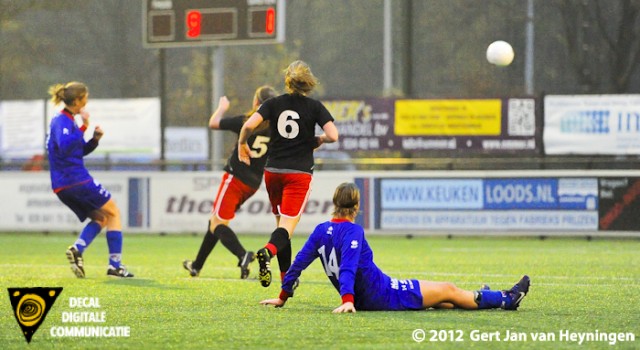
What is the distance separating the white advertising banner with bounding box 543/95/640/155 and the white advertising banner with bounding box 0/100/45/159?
10702mm

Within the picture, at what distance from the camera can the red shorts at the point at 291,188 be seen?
982 cm

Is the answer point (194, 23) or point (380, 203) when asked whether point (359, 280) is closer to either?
point (380, 203)

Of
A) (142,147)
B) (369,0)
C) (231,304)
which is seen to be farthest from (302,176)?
(369,0)

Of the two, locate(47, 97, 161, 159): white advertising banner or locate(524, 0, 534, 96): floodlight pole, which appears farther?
locate(47, 97, 161, 159): white advertising banner

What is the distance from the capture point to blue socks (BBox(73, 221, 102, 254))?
1231cm

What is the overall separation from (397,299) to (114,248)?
4560mm

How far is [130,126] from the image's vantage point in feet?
83.7

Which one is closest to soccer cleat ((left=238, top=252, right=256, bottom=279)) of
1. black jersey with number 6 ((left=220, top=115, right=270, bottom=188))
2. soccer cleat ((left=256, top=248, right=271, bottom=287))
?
black jersey with number 6 ((left=220, top=115, right=270, bottom=188))

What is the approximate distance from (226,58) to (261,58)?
107cm

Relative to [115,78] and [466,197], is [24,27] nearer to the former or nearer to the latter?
[115,78]

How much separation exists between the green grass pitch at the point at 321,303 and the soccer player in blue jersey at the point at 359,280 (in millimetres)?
122

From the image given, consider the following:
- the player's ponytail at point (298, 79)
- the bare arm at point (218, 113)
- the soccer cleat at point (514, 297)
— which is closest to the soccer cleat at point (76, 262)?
the bare arm at point (218, 113)

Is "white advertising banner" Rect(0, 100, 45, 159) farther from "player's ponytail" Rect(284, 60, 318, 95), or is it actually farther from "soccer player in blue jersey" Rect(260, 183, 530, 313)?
"soccer player in blue jersey" Rect(260, 183, 530, 313)

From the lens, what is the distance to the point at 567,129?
21.6 metres
